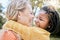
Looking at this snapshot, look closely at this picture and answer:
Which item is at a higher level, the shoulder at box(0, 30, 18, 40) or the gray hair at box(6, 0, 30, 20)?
the gray hair at box(6, 0, 30, 20)

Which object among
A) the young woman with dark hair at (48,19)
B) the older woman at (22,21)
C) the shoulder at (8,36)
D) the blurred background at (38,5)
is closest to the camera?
the shoulder at (8,36)

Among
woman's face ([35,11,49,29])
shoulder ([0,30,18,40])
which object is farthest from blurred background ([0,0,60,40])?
shoulder ([0,30,18,40])

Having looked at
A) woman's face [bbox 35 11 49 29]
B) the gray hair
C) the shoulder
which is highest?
the gray hair

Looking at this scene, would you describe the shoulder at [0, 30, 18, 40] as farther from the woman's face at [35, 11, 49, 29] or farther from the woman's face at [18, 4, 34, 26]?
the woman's face at [35, 11, 49, 29]

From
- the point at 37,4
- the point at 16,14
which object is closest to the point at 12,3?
the point at 16,14

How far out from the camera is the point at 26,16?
862mm

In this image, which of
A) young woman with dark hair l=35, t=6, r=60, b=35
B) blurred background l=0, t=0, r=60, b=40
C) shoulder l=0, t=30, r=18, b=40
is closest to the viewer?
shoulder l=0, t=30, r=18, b=40

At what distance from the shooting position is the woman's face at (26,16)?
840 millimetres

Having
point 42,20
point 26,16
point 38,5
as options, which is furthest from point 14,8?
point 38,5

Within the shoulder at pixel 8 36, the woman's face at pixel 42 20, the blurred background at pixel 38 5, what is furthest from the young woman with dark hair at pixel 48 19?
the shoulder at pixel 8 36

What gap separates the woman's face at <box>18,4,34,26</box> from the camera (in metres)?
0.84

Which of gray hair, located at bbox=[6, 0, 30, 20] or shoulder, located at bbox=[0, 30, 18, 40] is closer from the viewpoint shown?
shoulder, located at bbox=[0, 30, 18, 40]

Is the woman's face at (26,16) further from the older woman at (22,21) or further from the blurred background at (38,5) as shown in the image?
the blurred background at (38,5)

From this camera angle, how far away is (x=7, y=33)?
27.2 inches
